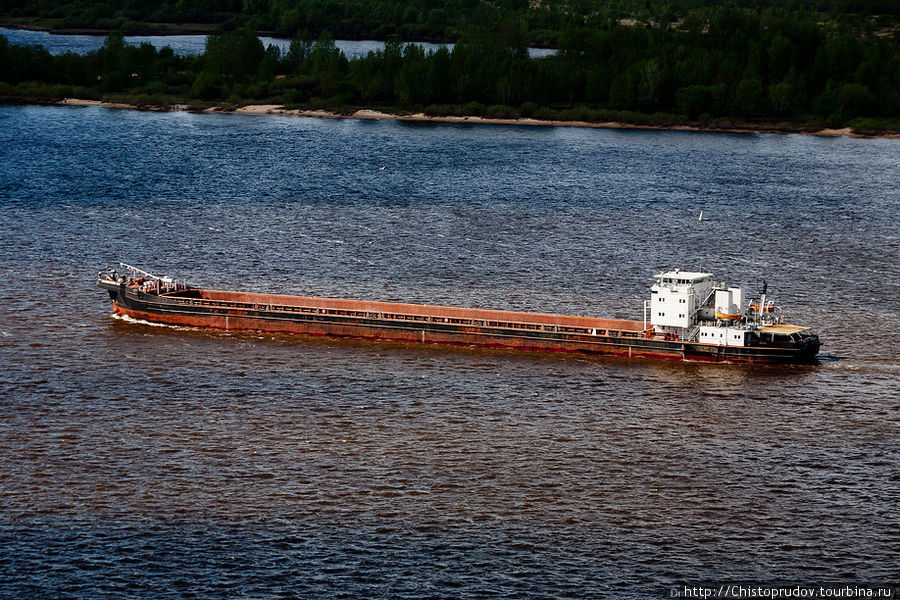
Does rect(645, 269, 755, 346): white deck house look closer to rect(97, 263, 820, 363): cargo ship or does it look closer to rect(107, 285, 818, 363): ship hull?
rect(97, 263, 820, 363): cargo ship

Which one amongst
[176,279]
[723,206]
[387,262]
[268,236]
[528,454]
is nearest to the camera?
[528,454]

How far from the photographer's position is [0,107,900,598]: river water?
5388 cm

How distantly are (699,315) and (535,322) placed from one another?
12.4 m

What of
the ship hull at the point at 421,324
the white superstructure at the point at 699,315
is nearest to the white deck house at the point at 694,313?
the white superstructure at the point at 699,315

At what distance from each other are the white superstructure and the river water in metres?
3.59

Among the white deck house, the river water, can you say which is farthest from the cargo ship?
the river water

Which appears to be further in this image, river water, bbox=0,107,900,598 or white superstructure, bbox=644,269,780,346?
white superstructure, bbox=644,269,780,346

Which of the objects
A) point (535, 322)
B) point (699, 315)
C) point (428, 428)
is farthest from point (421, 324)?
point (699, 315)

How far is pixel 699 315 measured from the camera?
286 ft

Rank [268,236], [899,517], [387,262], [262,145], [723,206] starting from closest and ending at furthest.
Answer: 1. [899,517]
2. [387,262]
3. [268,236]
4. [723,206]
5. [262,145]

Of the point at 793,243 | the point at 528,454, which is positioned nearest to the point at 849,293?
the point at 793,243

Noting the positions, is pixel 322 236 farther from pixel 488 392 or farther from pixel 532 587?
pixel 532 587

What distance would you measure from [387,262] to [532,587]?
209ft

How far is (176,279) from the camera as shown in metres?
104
